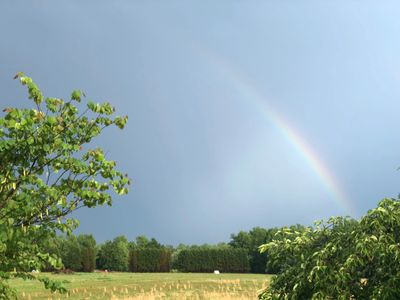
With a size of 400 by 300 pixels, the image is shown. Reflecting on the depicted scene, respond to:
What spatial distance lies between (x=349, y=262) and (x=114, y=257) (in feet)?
456

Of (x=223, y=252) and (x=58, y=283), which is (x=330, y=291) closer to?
(x=58, y=283)

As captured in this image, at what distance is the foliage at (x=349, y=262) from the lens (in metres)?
7.38

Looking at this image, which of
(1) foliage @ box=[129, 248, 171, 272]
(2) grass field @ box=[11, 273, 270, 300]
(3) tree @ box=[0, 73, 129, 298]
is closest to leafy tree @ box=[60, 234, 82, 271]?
(1) foliage @ box=[129, 248, 171, 272]

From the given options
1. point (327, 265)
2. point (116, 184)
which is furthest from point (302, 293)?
point (116, 184)

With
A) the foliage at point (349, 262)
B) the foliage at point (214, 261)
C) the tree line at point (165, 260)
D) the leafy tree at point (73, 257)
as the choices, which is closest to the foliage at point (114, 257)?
the tree line at point (165, 260)

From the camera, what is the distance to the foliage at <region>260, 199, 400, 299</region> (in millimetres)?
7383

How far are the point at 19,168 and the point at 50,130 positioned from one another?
2.84 ft

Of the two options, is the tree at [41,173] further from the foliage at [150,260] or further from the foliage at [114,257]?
the foliage at [114,257]

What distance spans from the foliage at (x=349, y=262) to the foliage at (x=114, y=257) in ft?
445

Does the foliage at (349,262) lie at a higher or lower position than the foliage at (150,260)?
lower

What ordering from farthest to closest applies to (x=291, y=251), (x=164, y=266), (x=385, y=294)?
(x=164, y=266) → (x=291, y=251) → (x=385, y=294)

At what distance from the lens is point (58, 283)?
828 centimetres

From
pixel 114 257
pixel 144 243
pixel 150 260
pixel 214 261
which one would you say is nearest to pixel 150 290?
pixel 150 260

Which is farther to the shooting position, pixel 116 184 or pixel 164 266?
pixel 164 266
